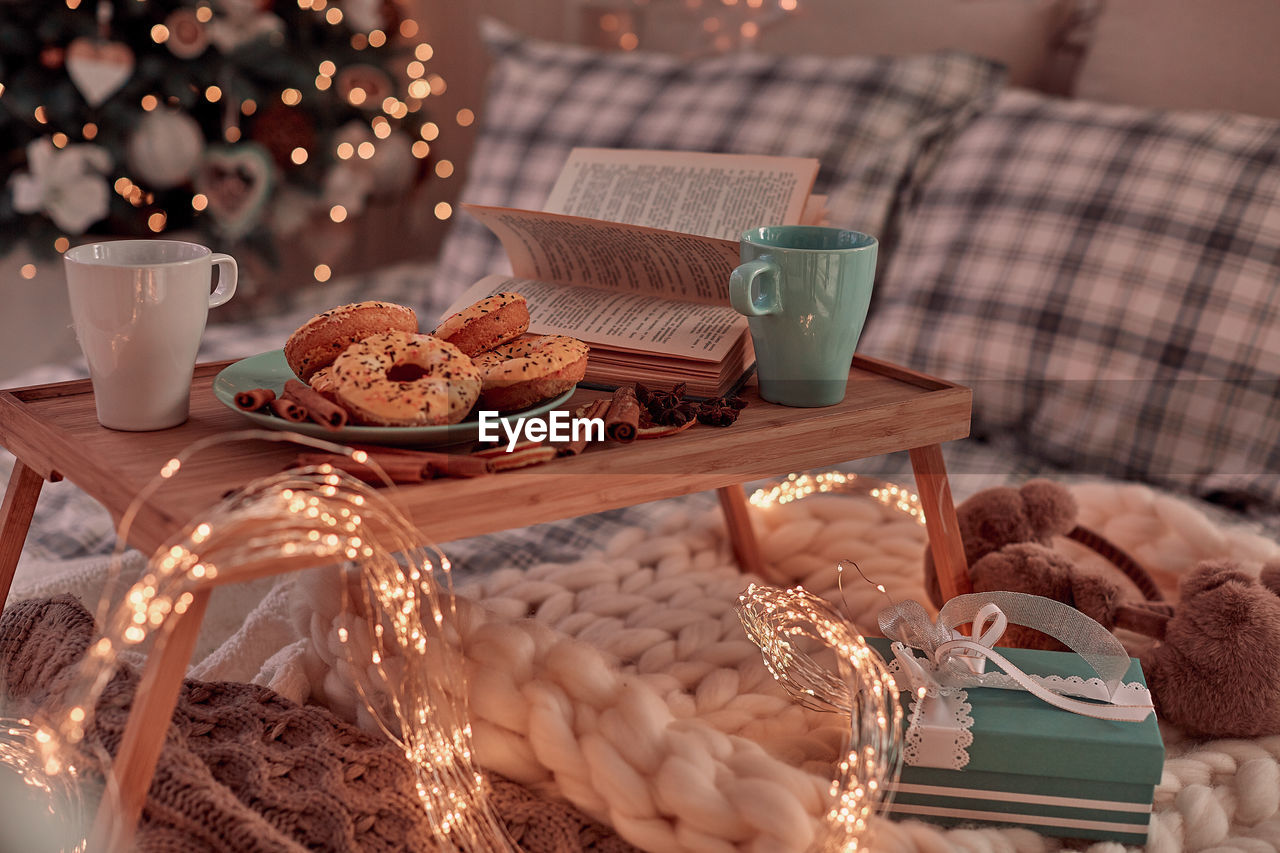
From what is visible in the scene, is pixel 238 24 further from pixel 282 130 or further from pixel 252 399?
pixel 252 399

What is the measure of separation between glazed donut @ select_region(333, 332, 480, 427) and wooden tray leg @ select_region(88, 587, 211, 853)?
13 cm

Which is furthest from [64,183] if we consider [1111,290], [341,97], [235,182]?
[1111,290]

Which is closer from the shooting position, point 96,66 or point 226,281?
point 226,281

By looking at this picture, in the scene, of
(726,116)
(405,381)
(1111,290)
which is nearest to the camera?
(405,381)

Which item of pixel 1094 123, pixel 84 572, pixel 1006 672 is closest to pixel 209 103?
pixel 84 572

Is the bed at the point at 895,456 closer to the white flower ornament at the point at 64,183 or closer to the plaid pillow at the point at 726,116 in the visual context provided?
the plaid pillow at the point at 726,116

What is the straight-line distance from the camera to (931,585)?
2.94 ft

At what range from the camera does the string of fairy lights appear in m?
1.75

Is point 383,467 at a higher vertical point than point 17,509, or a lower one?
higher

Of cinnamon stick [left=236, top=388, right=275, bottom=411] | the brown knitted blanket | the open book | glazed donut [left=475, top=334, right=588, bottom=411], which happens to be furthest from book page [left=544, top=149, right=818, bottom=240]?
the brown knitted blanket

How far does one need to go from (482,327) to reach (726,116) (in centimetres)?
81

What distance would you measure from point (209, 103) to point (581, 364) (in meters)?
1.45

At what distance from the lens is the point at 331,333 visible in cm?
67

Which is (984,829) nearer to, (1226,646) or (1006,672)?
(1006,672)
